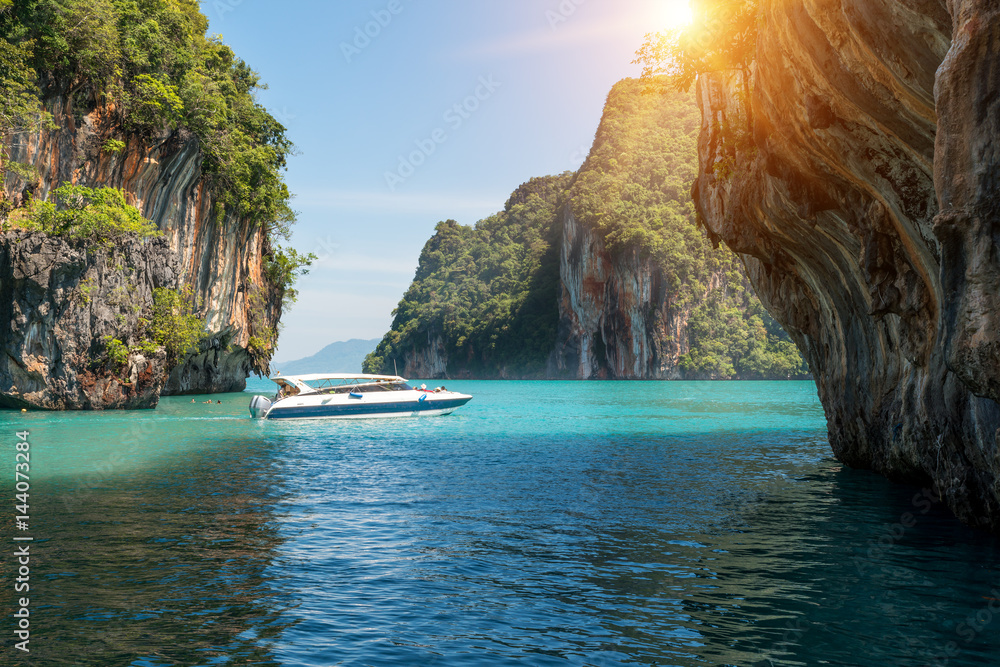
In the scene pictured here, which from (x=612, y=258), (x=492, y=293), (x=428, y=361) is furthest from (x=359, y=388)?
(x=492, y=293)


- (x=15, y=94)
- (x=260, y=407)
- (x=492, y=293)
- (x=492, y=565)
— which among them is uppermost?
(x=492, y=293)

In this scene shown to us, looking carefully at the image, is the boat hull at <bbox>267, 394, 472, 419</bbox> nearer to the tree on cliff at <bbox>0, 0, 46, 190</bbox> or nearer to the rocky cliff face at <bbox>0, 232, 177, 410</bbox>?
the rocky cliff face at <bbox>0, 232, 177, 410</bbox>

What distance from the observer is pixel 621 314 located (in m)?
93.9

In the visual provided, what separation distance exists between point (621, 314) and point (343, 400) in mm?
67667

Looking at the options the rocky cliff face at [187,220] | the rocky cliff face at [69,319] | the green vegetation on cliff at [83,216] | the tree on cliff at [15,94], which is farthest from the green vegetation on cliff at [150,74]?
→ the rocky cliff face at [69,319]

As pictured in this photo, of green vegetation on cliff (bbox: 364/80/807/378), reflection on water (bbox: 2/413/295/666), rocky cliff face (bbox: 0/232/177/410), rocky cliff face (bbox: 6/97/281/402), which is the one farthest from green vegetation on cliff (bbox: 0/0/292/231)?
green vegetation on cliff (bbox: 364/80/807/378)

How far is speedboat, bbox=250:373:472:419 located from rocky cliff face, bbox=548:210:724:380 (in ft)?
207

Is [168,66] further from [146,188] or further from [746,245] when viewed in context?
[746,245]

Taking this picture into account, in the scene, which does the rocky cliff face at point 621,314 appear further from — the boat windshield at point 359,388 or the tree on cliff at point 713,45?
the tree on cliff at point 713,45

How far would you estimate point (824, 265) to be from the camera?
43.8ft

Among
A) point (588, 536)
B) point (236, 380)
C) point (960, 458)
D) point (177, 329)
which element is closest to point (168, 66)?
point (177, 329)

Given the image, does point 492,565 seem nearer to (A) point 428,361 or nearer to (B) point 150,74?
(B) point 150,74

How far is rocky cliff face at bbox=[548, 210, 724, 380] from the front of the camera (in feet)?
304

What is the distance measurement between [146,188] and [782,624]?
117 feet
